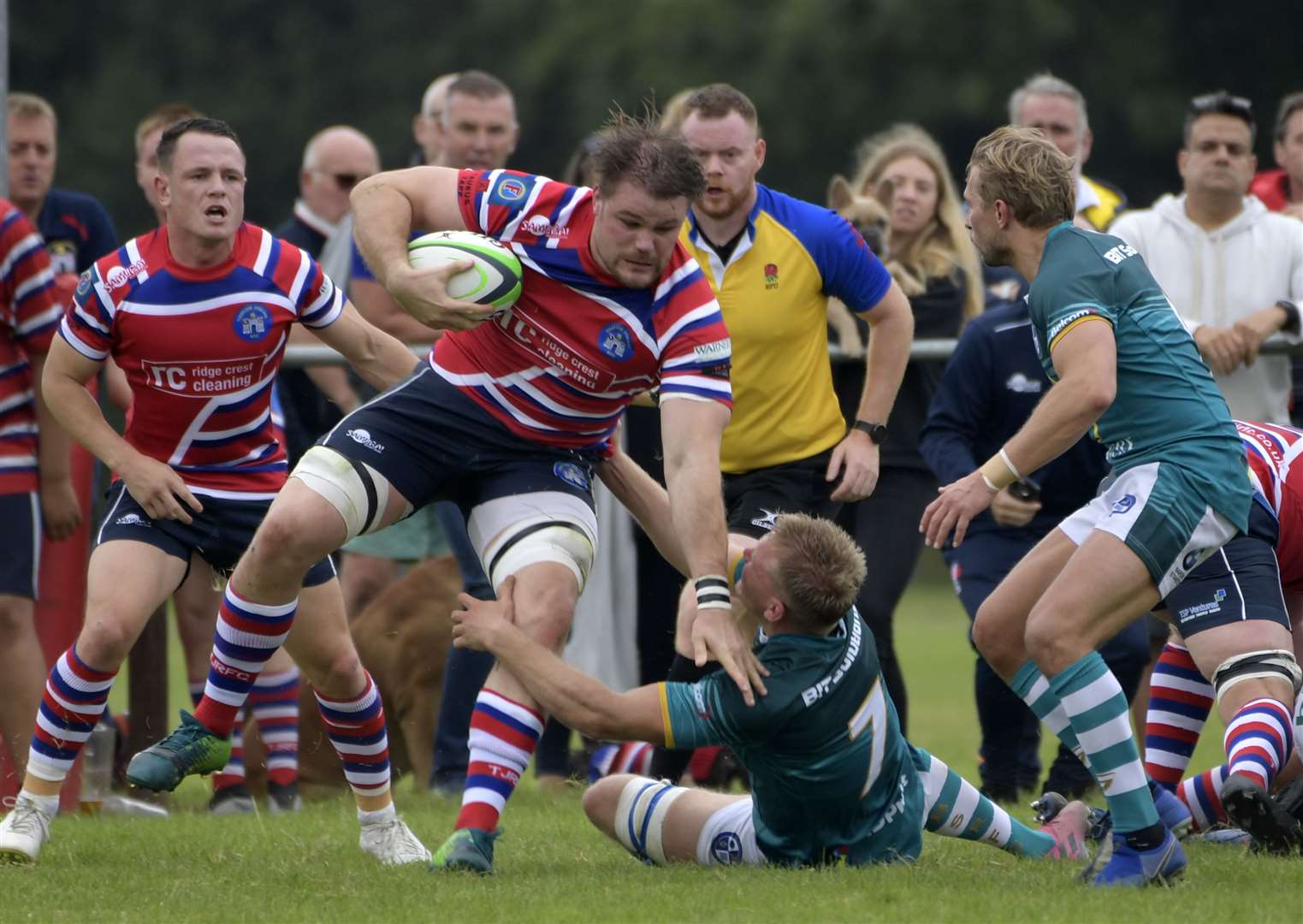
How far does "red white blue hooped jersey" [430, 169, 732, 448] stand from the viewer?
604 centimetres

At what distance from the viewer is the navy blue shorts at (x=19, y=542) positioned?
24.5ft

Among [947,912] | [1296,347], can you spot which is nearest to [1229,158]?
[1296,347]

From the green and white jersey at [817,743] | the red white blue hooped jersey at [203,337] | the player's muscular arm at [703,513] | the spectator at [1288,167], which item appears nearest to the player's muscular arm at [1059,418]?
the green and white jersey at [817,743]

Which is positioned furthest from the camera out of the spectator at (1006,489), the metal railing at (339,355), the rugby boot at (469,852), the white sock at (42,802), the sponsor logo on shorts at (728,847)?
the metal railing at (339,355)

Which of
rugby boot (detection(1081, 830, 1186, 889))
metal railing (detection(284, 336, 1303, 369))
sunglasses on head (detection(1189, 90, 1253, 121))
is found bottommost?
rugby boot (detection(1081, 830, 1186, 889))

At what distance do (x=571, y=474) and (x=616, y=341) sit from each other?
0.46m

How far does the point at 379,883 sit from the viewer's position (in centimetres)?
582

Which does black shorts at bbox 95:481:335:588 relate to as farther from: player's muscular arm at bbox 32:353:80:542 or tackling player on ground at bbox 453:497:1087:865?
tackling player on ground at bbox 453:497:1087:865

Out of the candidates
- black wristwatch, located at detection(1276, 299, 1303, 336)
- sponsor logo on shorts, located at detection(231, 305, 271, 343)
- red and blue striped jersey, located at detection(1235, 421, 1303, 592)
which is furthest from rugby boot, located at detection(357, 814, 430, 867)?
black wristwatch, located at detection(1276, 299, 1303, 336)

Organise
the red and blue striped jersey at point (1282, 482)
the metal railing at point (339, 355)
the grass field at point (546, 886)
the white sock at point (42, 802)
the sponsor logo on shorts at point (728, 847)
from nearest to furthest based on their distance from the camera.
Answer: the grass field at point (546, 886), the sponsor logo on shorts at point (728, 847), the white sock at point (42, 802), the red and blue striped jersey at point (1282, 482), the metal railing at point (339, 355)

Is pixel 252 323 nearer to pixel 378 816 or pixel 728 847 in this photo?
pixel 378 816

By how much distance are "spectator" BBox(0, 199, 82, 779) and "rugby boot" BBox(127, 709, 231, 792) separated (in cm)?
139

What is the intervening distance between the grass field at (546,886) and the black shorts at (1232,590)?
0.74 meters

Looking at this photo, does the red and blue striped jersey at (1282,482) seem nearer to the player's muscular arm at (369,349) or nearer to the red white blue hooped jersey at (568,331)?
the red white blue hooped jersey at (568,331)
